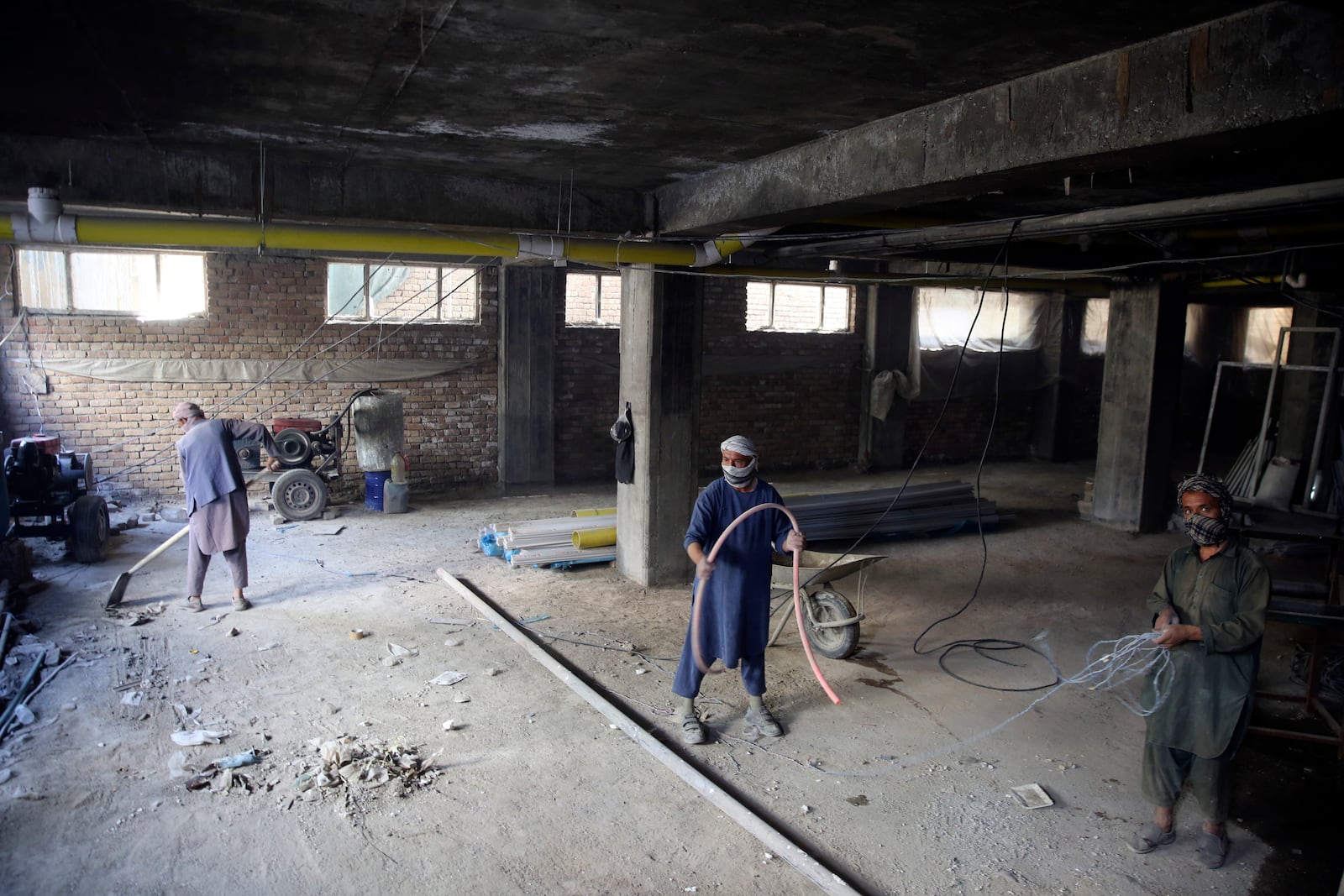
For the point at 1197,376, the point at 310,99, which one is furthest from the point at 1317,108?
the point at 1197,376

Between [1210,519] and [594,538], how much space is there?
5.32 meters

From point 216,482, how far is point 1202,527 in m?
6.27

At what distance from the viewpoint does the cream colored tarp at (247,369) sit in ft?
31.8

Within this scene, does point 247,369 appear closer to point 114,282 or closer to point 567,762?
point 114,282

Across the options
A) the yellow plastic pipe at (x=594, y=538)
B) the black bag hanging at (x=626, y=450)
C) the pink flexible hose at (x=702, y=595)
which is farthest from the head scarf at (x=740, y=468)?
the yellow plastic pipe at (x=594, y=538)

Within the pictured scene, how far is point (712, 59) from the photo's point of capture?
11.1 feet

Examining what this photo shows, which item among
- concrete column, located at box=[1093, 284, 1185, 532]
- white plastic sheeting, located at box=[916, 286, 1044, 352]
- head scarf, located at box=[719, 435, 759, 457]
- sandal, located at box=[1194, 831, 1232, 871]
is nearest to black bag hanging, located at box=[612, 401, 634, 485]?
head scarf, located at box=[719, 435, 759, 457]

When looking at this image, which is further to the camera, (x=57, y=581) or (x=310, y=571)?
(x=310, y=571)

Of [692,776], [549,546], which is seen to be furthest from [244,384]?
[692,776]

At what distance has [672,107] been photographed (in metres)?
4.12

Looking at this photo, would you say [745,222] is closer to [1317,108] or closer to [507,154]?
[507,154]

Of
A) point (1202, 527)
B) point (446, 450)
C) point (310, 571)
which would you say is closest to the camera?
point (1202, 527)

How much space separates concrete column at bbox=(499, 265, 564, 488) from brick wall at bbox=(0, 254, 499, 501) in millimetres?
219

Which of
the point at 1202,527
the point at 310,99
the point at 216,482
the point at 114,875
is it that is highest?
the point at 310,99
